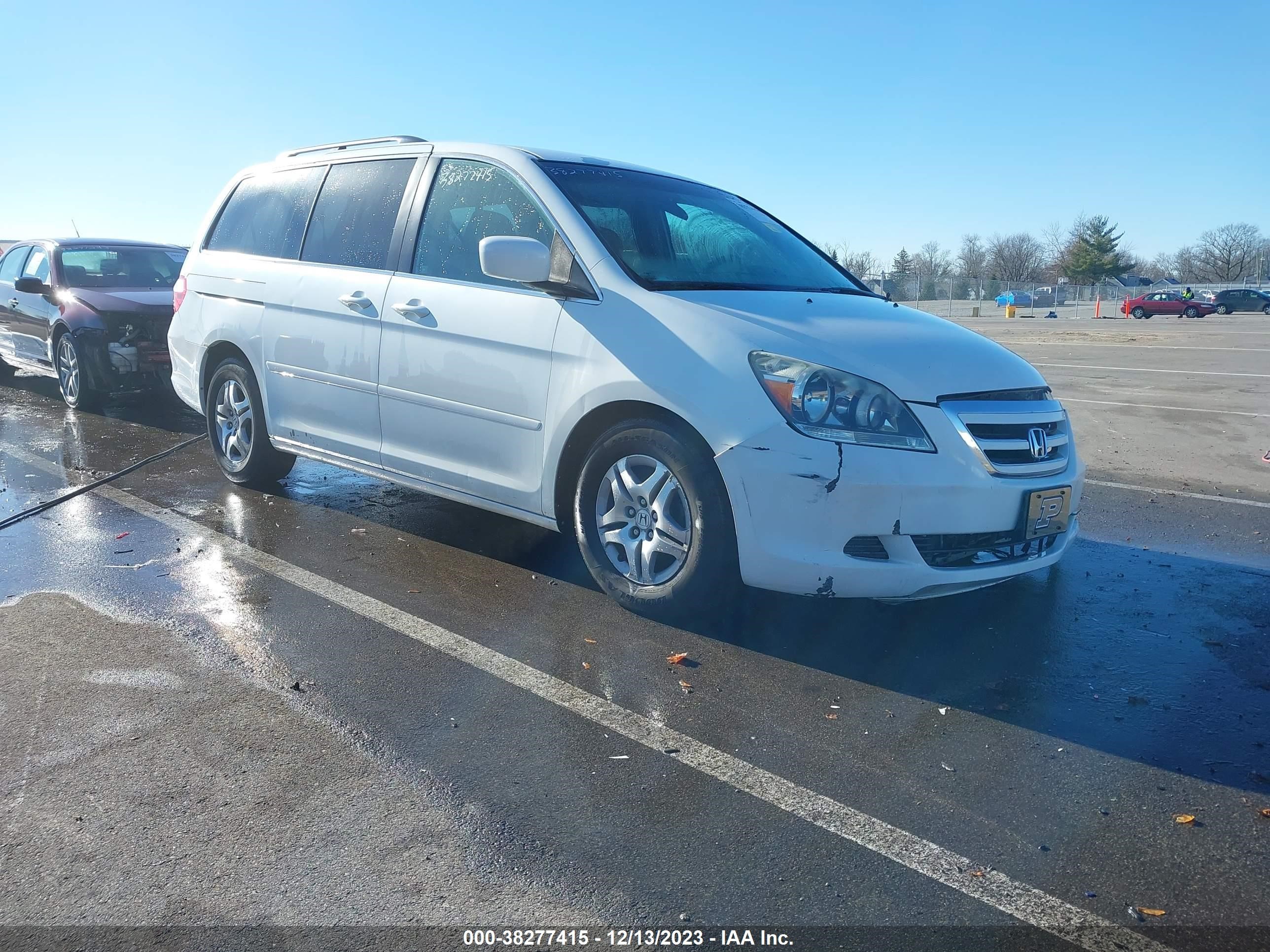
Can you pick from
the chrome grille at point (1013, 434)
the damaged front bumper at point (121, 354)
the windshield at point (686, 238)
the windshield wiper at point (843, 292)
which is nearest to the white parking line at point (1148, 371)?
the windshield wiper at point (843, 292)

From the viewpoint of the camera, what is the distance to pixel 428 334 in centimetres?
465

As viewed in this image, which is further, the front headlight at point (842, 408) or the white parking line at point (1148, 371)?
the white parking line at point (1148, 371)

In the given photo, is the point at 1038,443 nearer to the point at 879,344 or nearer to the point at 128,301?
the point at 879,344

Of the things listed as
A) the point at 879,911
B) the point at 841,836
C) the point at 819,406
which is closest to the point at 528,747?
the point at 841,836

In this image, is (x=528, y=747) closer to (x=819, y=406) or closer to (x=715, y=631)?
(x=715, y=631)

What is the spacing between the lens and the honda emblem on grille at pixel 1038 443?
150 inches

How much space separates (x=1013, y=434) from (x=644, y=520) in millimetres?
1428

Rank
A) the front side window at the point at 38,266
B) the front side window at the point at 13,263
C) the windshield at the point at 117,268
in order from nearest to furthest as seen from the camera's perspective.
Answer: the windshield at the point at 117,268 → the front side window at the point at 38,266 → the front side window at the point at 13,263

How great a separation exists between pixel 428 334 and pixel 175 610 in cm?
161

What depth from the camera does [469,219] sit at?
4738 millimetres

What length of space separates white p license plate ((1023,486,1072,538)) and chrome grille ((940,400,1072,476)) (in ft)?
0.27

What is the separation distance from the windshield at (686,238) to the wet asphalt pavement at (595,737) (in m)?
1.44

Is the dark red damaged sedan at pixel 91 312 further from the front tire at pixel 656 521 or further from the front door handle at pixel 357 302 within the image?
the front tire at pixel 656 521

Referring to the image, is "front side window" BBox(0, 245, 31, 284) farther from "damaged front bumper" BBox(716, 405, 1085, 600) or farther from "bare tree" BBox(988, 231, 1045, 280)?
"bare tree" BBox(988, 231, 1045, 280)
